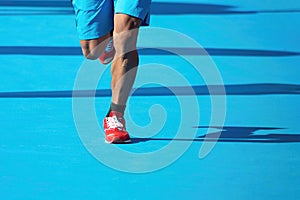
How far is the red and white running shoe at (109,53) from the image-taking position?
7.71 m

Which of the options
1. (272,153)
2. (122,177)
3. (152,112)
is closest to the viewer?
(122,177)

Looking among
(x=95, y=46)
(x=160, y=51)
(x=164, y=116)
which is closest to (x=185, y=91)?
(x=164, y=116)

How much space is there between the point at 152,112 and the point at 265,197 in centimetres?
233

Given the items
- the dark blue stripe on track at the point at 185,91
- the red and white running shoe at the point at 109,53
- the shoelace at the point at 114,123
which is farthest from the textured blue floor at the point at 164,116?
the red and white running shoe at the point at 109,53

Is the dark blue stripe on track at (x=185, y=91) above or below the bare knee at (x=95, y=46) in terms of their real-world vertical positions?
below

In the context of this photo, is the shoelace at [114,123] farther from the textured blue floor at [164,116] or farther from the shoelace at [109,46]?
the shoelace at [109,46]

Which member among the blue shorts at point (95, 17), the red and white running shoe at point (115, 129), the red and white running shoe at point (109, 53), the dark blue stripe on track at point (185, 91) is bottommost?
the dark blue stripe on track at point (185, 91)

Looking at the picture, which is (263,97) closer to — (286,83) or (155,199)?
(286,83)

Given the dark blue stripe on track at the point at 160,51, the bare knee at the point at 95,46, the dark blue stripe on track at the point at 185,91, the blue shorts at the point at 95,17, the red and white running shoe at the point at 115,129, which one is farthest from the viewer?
the dark blue stripe on track at the point at 160,51

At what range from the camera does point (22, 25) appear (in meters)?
12.4

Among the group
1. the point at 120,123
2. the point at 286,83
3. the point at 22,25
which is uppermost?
the point at 120,123

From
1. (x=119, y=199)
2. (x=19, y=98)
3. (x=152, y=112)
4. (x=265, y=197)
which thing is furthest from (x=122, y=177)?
(x=19, y=98)

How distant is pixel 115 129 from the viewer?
735cm

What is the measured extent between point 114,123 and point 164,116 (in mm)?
904
